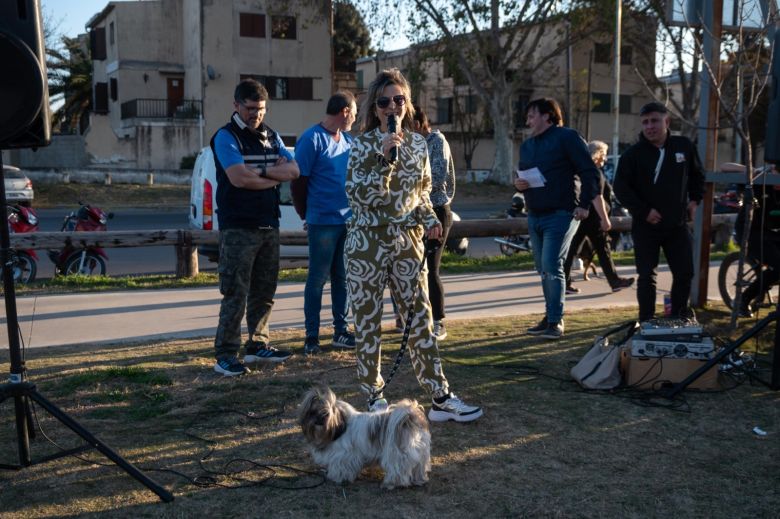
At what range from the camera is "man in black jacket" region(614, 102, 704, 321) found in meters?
6.91

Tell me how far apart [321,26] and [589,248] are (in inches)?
1417

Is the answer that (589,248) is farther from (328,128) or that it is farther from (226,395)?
(226,395)

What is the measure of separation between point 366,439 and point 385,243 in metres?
1.19

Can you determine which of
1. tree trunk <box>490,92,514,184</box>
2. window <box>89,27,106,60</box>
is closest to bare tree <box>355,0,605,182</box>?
tree trunk <box>490,92,514,184</box>

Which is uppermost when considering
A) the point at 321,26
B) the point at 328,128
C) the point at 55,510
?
the point at 321,26

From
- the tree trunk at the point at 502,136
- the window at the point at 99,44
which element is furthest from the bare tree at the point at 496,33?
the window at the point at 99,44

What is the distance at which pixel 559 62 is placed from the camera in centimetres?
5181

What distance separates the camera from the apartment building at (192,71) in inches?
1640

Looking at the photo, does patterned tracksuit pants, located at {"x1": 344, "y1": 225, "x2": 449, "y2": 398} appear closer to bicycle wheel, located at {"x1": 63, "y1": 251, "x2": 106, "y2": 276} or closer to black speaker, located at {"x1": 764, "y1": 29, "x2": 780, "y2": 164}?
black speaker, located at {"x1": 764, "y1": 29, "x2": 780, "y2": 164}

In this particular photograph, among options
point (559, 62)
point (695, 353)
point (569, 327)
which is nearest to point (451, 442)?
point (695, 353)

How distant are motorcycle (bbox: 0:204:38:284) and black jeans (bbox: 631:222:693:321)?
5987mm

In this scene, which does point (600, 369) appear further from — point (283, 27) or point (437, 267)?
point (283, 27)

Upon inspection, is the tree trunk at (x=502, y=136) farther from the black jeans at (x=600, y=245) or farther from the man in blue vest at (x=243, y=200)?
the man in blue vest at (x=243, y=200)

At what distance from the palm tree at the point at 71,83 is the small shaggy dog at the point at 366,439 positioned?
47.4 m
